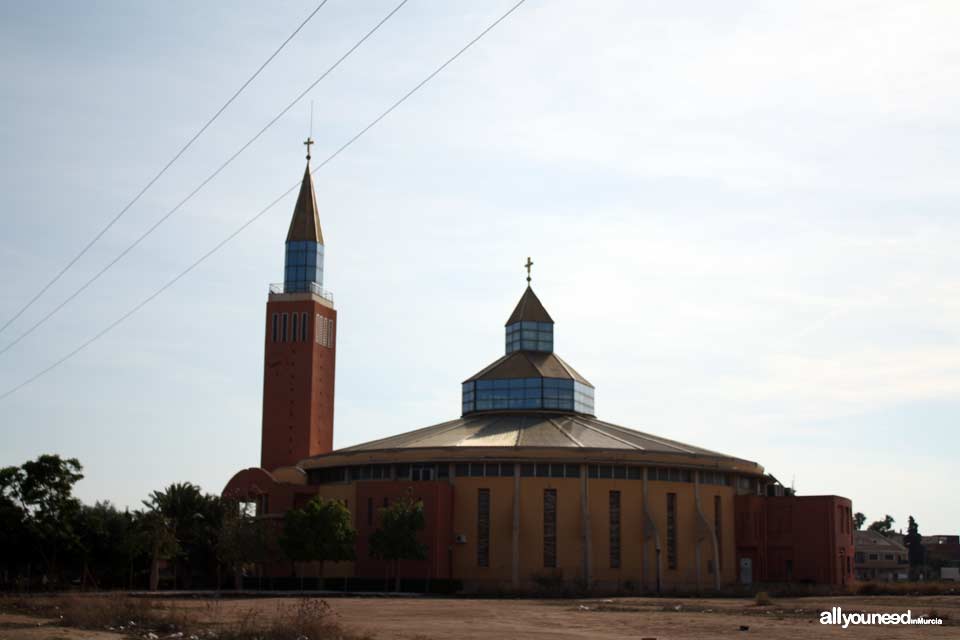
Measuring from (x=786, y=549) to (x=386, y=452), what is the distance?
26.8 metres

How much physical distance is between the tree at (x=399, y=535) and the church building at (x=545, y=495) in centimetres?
206

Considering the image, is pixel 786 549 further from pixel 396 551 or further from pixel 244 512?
pixel 244 512

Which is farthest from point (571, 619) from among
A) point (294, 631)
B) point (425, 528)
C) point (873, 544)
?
point (873, 544)

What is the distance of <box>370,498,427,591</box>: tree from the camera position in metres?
68.7

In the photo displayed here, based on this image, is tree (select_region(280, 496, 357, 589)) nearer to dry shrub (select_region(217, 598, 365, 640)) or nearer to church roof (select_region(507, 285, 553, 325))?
church roof (select_region(507, 285, 553, 325))

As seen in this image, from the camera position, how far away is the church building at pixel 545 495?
72500 mm

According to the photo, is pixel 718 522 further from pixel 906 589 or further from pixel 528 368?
pixel 528 368

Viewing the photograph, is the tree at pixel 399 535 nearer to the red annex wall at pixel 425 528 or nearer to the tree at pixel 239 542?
the red annex wall at pixel 425 528

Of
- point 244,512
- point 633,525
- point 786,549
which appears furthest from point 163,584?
point 786,549

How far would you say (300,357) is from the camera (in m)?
90.0

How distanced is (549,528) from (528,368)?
18.7 meters

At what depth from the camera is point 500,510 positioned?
72.9 m

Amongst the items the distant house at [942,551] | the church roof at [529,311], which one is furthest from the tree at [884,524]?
the church roof at [529,311]

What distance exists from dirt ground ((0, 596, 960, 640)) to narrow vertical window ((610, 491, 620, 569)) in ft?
47.2
